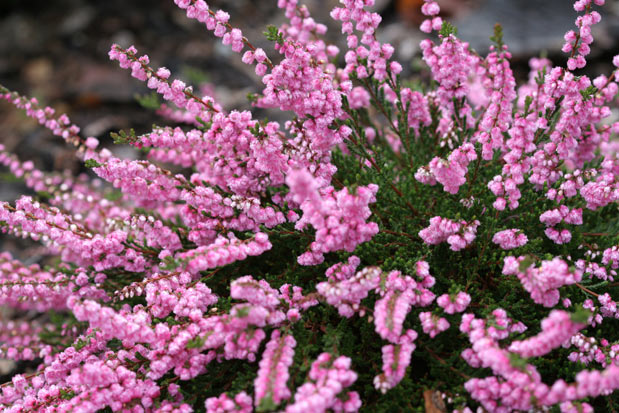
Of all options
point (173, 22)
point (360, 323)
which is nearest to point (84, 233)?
point (360, 323)

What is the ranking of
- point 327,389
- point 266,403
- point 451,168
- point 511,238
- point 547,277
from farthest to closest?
point 511,238
point 451,168
point 547,277
point 327,389
point 266,403

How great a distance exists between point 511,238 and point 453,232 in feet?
0.87

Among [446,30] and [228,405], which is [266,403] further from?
[446,30]

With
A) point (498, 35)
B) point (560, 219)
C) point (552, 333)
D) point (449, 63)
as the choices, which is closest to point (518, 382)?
point (552, 333)

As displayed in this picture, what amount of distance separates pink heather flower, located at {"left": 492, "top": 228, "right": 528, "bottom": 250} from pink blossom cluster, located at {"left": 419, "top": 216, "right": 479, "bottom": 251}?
0.13 metres

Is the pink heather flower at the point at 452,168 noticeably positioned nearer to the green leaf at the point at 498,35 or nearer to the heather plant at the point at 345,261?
the heather plant at the point at 345,261

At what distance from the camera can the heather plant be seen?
1.98m

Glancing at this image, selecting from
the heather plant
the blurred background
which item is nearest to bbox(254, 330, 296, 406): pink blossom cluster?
the heather plant

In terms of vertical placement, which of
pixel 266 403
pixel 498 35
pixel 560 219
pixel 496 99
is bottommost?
pixel 266 403

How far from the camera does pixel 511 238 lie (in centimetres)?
237

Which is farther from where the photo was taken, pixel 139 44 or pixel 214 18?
pixel 139 44

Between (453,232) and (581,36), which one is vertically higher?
(581,36)

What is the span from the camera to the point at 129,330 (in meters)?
2.00

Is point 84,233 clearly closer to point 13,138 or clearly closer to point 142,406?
point 142,406
